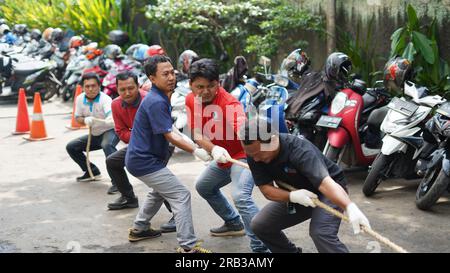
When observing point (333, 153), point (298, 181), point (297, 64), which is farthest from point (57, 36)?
point (298, 181)

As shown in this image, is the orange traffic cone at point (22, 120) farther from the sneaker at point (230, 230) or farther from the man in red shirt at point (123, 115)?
the sneaker at point (230, 230)

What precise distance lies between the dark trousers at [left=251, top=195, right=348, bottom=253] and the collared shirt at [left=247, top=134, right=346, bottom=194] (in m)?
0.18

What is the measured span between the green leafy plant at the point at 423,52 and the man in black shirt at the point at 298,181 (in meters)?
4.21

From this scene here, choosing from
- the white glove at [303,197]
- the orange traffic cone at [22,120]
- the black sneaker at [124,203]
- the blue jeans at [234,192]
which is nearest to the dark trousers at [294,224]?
the white glove at [303,197]

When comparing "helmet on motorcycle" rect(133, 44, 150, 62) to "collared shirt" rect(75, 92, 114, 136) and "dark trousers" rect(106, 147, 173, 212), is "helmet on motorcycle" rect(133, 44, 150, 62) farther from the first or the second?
"dark trousers" rect(106, 147, 173, 212)

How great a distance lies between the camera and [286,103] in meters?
8.00

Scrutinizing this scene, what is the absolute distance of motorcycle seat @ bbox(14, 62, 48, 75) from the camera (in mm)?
15141

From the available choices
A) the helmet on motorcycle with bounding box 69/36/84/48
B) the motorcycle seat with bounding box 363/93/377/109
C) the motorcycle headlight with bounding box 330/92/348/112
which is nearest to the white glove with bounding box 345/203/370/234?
the motorcycle headlight with bounding box 330/92/348/112

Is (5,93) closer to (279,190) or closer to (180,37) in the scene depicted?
(180,37)

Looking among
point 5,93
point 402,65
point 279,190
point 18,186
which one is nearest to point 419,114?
point 402,65

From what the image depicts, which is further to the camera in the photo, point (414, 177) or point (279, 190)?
point (414, 177)

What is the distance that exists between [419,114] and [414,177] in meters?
0.81

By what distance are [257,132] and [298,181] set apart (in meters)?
0.48

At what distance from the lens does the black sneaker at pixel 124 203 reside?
691 centimetres
